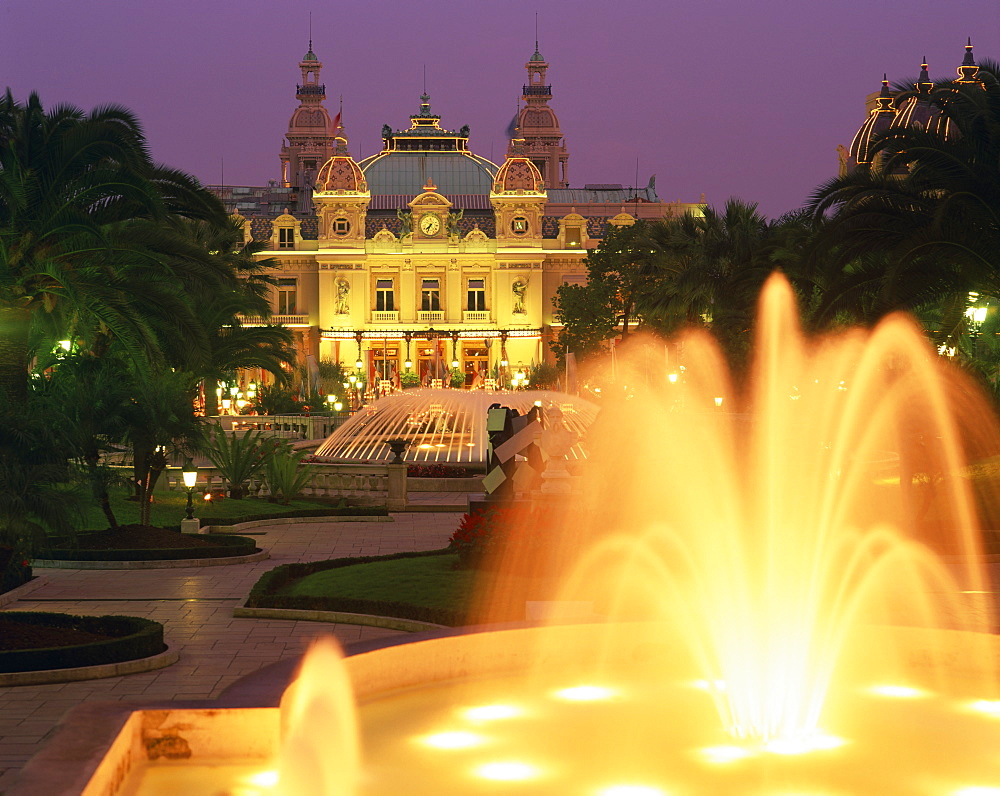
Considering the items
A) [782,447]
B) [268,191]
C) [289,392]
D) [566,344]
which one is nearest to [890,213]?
[782,447]

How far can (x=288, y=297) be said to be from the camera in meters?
92.8

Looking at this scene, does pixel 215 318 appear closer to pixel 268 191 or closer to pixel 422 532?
pixel 422 532

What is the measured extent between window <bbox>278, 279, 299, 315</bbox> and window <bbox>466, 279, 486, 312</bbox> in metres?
12.3

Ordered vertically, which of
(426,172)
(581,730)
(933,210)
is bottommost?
(581,730)

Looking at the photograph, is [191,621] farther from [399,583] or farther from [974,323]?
[974,323]

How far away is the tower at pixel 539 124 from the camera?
106 m

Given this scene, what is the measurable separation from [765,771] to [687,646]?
2378 millimetres

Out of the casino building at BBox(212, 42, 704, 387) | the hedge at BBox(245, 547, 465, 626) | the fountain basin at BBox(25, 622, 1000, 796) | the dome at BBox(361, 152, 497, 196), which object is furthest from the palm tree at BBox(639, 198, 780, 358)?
the dome at BBox(361, 152, 497, 196)

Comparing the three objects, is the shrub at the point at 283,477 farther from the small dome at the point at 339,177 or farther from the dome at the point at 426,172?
the dome at the point at 426,172

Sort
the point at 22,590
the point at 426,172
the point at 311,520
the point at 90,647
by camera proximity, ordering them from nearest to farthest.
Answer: the point at 90,647 → the point at 22,590 → the point at 311,520 → the point at 426,172

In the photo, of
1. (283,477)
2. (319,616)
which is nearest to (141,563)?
(319,616)

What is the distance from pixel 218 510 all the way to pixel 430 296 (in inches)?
2747

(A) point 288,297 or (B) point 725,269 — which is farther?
(A) point 288,297

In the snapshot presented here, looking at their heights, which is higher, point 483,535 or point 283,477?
point 283,477
